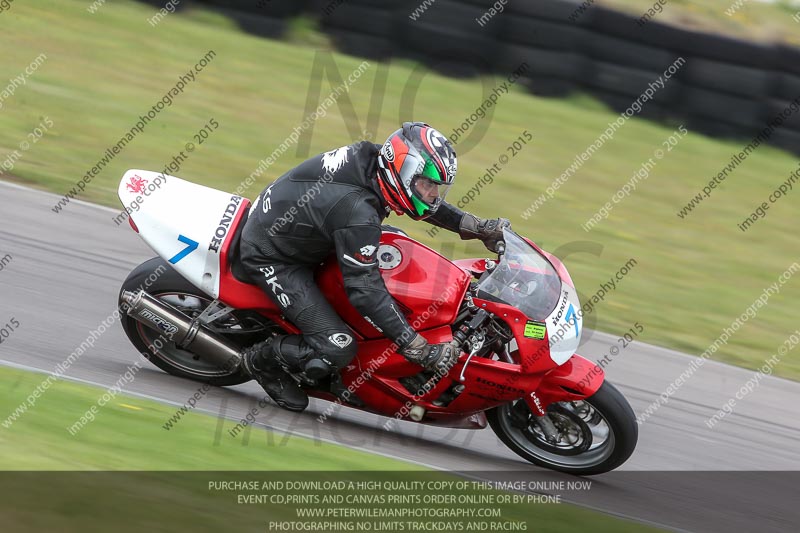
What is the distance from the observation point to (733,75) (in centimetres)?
1262

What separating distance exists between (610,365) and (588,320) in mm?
719

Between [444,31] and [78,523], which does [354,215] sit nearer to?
[78,523]

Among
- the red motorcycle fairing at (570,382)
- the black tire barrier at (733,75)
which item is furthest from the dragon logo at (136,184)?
the black tire barrier at (733,75)

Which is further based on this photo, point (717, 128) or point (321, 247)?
point (717, 128)

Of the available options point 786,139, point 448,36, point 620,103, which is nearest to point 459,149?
point 448,36

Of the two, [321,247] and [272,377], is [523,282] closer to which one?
[321,247]

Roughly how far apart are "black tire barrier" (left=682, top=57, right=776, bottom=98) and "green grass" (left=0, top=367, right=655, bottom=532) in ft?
29.1

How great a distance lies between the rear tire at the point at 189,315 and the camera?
20.5ft

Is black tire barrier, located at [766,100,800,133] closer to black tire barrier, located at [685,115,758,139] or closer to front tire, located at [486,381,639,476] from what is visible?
black tire barrier, located at [685,115,758,139]

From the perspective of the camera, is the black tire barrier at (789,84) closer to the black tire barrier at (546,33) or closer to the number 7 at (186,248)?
the black tire barrier at (546,33)

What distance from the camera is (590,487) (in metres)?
6.00

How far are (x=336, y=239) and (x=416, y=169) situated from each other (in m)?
0.61

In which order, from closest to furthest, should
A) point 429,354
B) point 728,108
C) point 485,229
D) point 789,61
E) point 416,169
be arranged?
point 416,169 < point 429,354 < point 485,229 < point 789,61 < point 728,108

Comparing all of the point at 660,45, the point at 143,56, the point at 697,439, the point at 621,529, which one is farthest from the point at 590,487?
the point at 143,56
